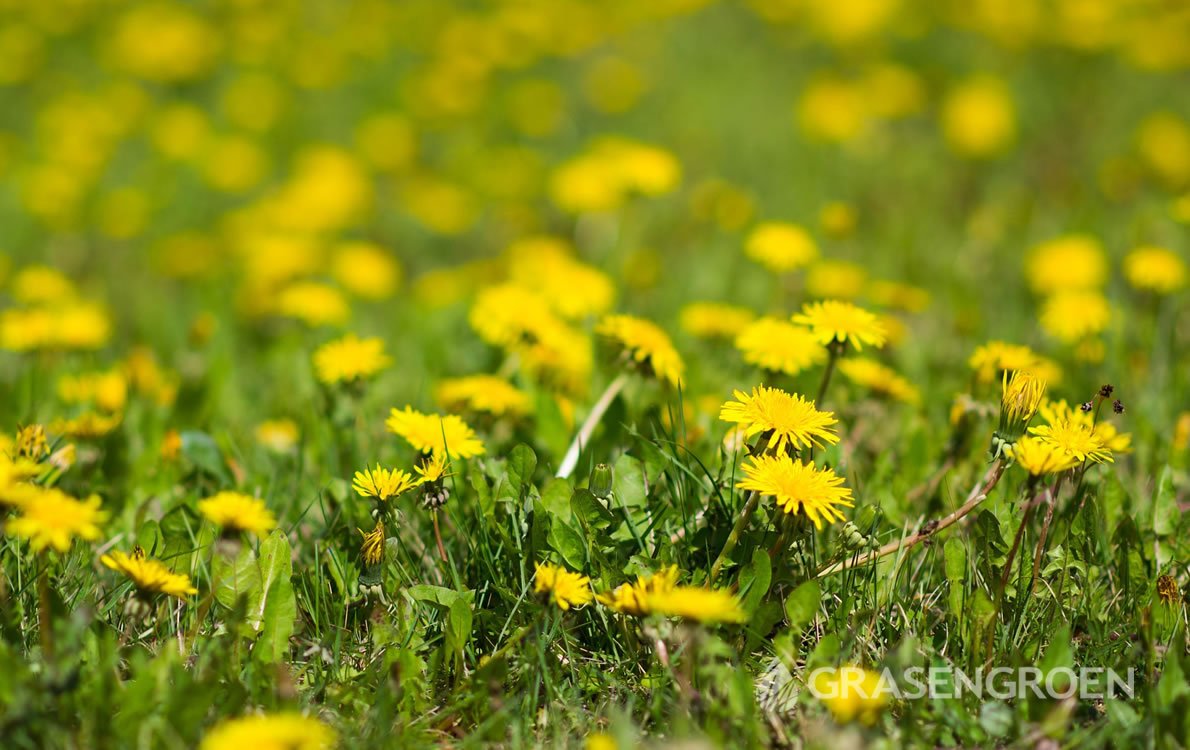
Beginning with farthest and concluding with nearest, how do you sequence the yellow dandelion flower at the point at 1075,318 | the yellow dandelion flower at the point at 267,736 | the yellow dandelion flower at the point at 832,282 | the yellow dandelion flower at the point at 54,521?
the yellow dandelion flower at the point at 832,282, the yellow dandelion flower at the point at 1075,318, the yellow dandelion flower at the point at 54,521, the yellow dandelion flower at the point at 267,736

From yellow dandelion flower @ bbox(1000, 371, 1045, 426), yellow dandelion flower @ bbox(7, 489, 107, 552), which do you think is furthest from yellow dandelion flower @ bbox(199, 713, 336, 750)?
yellow dandelion flower @ bbox(1000, 371, 1045, 426)

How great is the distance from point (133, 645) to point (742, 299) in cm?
271

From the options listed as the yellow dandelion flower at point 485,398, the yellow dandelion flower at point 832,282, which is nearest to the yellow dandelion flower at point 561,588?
the yellow dandelion flower at point 485,398

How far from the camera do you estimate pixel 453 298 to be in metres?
3.94

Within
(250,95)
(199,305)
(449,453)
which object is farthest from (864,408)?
(250,95)

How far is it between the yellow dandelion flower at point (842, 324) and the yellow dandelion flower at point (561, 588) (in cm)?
70

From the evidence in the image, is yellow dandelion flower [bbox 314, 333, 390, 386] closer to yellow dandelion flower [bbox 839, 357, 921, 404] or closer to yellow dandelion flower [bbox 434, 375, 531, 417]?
yellow dandelion flower [bbox 434, 375, 531, 417]

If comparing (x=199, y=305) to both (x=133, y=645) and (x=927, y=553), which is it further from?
(x=927, y=553)

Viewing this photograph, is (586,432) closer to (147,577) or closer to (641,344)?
(641,344)

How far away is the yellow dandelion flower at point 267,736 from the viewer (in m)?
1.34

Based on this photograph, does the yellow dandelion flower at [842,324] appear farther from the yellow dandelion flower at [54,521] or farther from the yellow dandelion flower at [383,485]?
the yellow dandelion flower at [54,521]

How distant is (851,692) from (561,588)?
19.2 inches

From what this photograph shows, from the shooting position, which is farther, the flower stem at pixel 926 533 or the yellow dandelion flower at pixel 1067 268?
the yellow dandelion flower at pixel 1067 268

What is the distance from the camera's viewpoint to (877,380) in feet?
8.33
